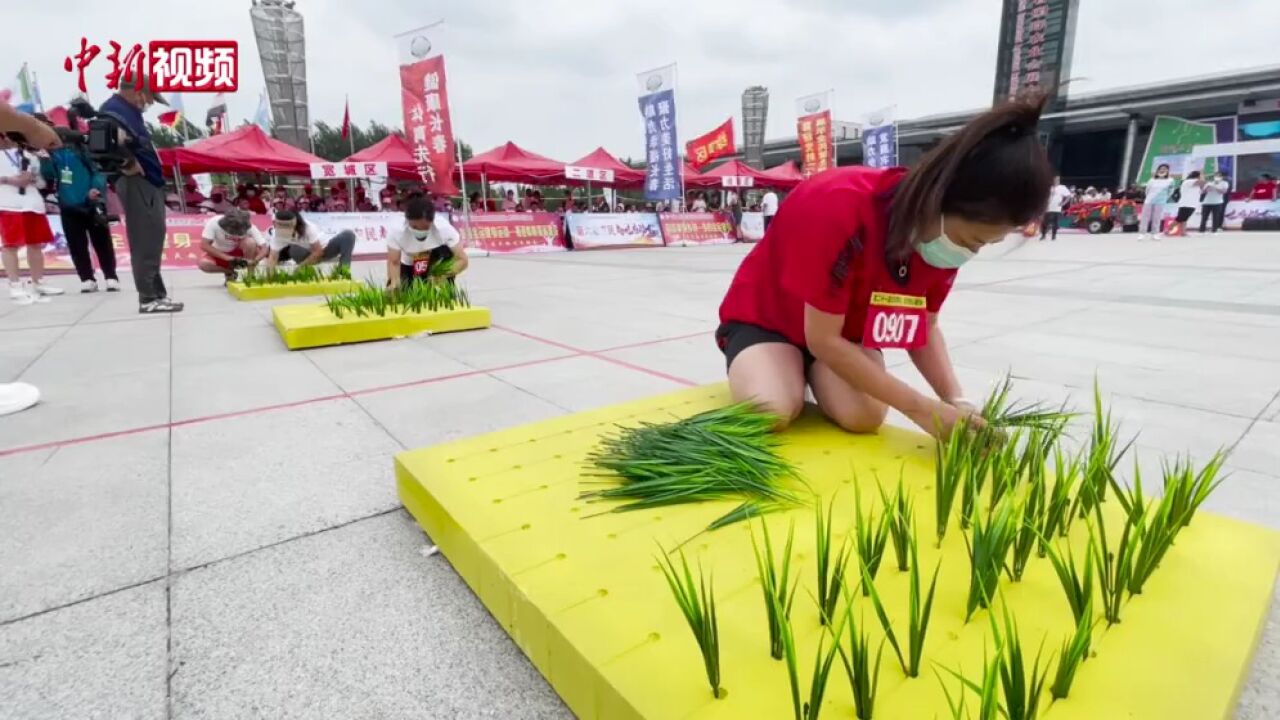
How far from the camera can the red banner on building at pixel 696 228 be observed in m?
16.0

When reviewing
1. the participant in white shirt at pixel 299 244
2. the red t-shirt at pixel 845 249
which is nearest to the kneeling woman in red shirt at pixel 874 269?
the red t-shirt at pixel 845 249

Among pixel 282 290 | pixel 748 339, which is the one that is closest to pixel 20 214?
pixel 282 290

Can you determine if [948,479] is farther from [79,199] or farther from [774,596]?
[79,199]

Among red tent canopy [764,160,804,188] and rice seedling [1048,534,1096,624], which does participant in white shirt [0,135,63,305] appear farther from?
red tent canopy [764,160,804,188]

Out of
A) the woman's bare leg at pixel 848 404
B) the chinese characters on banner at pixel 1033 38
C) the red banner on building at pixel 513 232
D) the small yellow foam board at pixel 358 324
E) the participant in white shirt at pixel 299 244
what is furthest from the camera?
the chinese characters on banner at pixel 1033 38

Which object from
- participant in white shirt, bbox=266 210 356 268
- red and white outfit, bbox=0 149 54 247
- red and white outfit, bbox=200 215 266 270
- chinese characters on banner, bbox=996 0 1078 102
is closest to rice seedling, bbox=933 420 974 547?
participant in white shirt, bbox=266 210 356 268

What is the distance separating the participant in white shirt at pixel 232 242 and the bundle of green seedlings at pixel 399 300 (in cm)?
378

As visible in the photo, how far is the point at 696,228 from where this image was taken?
16641 mm

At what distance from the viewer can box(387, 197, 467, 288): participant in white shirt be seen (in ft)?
15.0

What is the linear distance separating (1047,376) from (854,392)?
1.70 meters

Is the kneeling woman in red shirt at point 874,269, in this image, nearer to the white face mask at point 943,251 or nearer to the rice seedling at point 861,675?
the white face mask at point 943,251

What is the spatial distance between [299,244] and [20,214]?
229 cm

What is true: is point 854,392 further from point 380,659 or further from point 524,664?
point 380,659

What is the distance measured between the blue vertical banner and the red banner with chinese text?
5551mm
